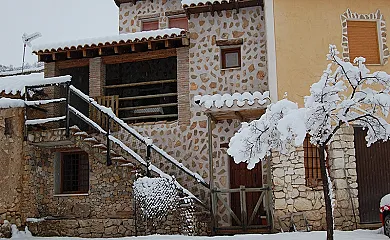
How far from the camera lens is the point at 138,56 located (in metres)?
14.9

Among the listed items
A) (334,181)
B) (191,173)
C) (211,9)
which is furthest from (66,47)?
(334,181)

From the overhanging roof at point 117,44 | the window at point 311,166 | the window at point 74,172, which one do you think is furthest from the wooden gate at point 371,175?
the window at point 74,172

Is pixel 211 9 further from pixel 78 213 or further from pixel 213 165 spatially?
pixel 78 213

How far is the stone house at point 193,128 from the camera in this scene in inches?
484

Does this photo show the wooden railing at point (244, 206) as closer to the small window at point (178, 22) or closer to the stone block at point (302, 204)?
the stone block at point (302, 204)

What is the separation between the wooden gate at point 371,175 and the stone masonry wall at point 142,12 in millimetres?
7356

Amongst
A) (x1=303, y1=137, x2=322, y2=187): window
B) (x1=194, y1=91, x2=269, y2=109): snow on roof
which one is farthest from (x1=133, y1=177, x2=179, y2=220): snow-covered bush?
(x1=303, y1=137, x2=322, y2=187): window

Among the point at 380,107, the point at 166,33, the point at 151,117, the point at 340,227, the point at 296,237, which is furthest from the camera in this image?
the point at 151,117

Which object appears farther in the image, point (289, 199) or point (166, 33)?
point (166, 33)

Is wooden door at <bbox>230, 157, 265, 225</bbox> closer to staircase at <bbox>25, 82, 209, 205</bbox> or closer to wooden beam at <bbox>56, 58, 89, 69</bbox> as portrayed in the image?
staircase at <bbox>25, 82, 209, 205</bbox>

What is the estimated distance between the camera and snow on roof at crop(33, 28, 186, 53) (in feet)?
46.0

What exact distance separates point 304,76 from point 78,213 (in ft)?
24.1

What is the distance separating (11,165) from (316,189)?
7.87 metres

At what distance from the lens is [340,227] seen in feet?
39.3
